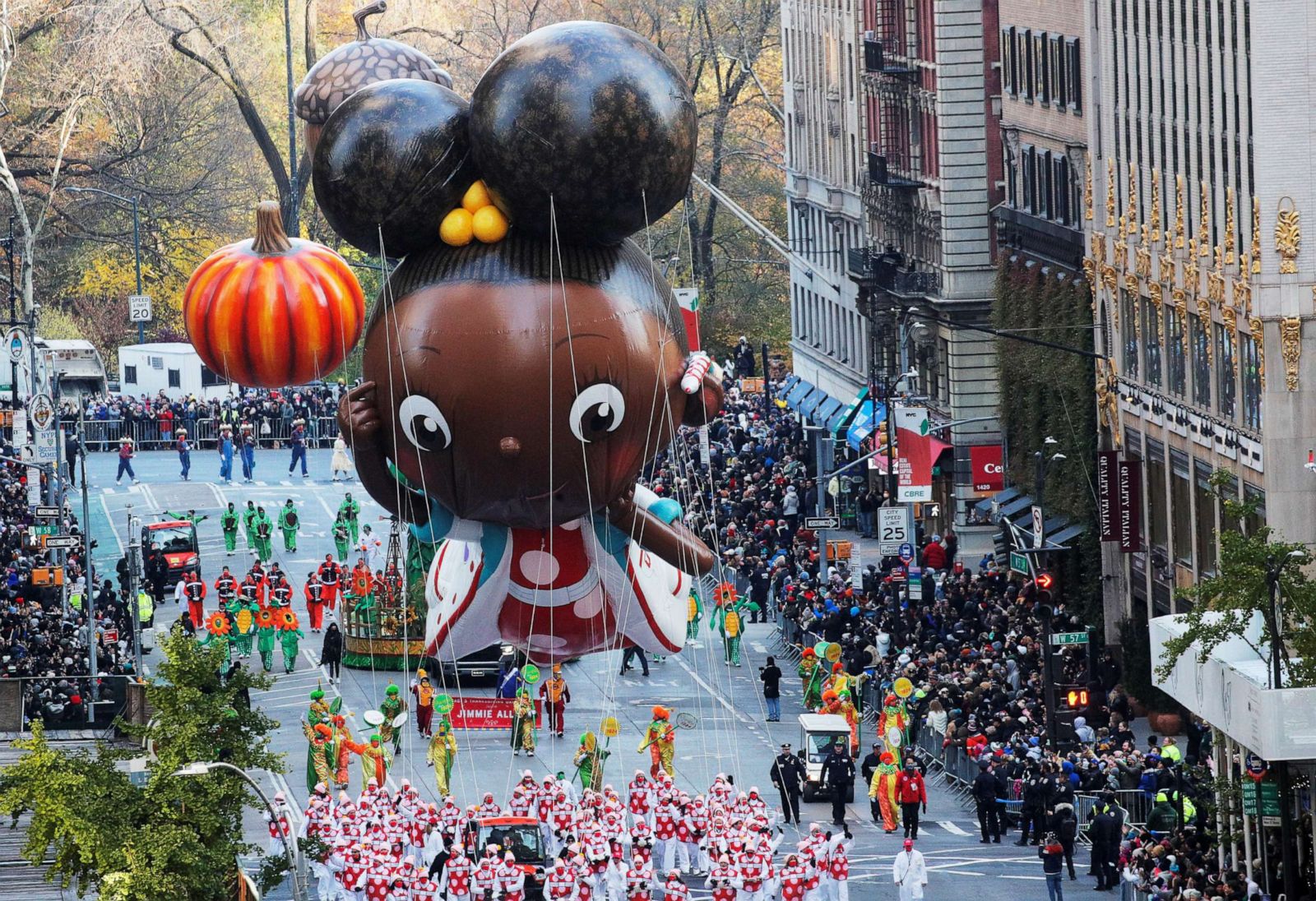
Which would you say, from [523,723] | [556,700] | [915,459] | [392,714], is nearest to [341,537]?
[915,459]

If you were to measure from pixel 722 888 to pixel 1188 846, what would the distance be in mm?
5432

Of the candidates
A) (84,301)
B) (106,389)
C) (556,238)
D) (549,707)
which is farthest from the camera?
(84,301)

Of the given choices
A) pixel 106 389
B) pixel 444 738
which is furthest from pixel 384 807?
pixel 106 389

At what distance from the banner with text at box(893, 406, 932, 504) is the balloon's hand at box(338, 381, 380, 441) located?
3572 centimetres

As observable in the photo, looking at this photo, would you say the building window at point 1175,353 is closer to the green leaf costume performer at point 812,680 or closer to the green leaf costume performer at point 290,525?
the green leaf costume performer at point 812,680

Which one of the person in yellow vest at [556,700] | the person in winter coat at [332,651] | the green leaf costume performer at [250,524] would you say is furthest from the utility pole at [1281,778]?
the green leaf costume performer at [250,524]

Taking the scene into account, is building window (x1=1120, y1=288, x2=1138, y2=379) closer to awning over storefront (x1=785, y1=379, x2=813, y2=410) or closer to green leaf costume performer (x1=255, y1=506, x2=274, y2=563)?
green leaf costume performer (x1=255, y1=506, x2=274, y2=563)

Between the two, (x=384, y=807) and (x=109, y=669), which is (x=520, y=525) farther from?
(x=109, y=669)

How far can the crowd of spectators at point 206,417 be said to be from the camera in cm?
8756

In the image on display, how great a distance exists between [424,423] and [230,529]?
4325 centimetres

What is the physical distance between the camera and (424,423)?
26188 mm

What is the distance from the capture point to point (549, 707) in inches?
1939

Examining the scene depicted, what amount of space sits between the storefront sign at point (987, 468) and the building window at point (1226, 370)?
13.0m

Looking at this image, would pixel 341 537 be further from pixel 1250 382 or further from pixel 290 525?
pixel 1250 382
